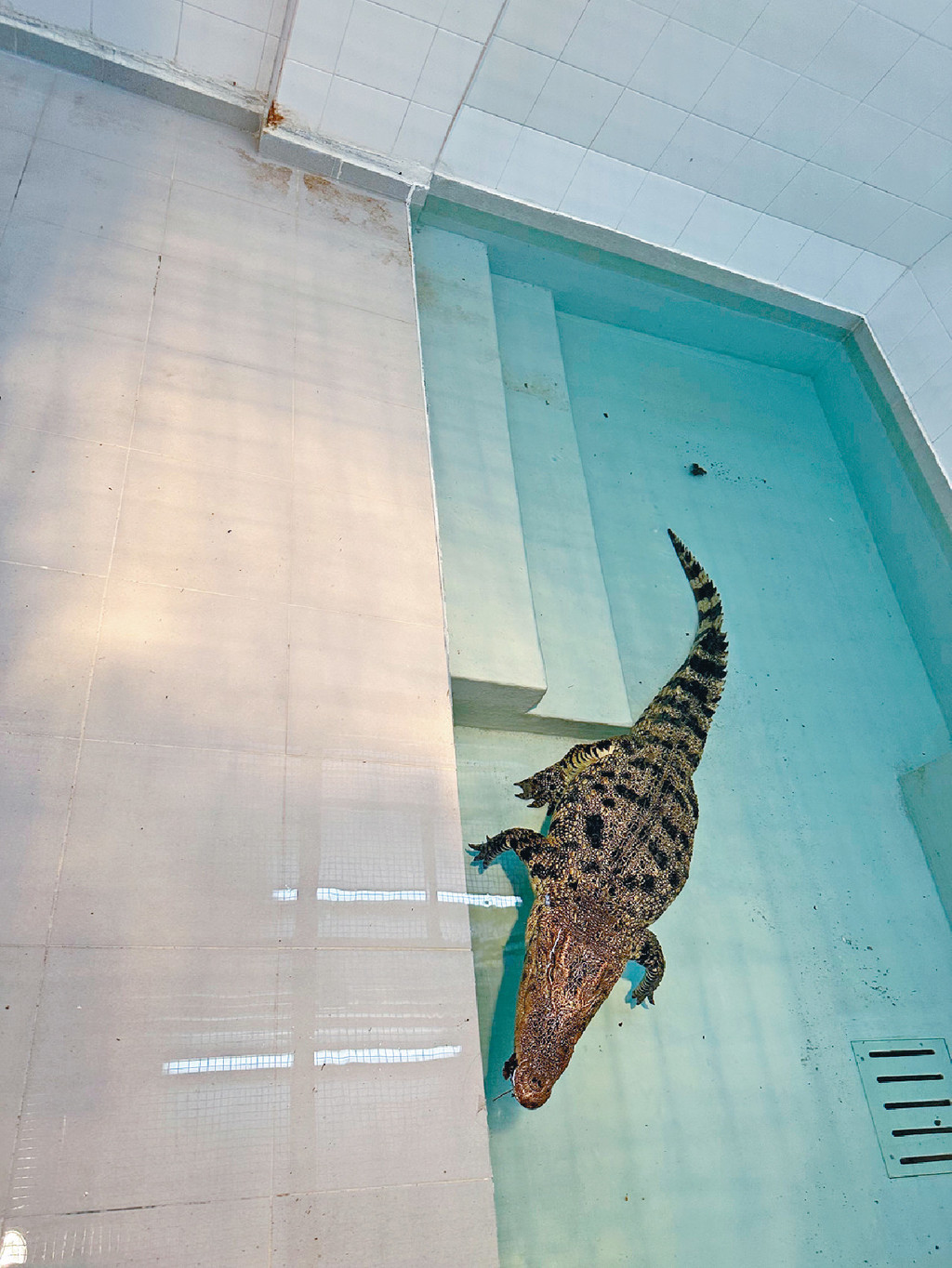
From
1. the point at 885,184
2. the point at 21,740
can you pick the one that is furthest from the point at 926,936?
the point at 885,184

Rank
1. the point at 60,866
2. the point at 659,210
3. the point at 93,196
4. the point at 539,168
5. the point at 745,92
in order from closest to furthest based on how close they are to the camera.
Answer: the point at 60,866 < the point at 93,196 < the point at 745,92 < the point at 539,168 < the point at 659,210

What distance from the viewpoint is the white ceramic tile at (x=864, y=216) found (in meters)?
4.48

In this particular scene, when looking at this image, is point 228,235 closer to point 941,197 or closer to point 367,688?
point 367,688

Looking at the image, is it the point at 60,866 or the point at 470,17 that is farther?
the point at 470,17

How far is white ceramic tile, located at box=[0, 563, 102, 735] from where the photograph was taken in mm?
2021

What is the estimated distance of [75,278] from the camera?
2.85 metres

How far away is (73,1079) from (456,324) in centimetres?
354

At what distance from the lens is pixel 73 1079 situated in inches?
65.4

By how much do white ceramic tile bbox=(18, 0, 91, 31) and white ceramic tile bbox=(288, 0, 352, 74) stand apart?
882 mm

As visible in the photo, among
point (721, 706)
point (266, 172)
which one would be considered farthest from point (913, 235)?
point (266, 172)

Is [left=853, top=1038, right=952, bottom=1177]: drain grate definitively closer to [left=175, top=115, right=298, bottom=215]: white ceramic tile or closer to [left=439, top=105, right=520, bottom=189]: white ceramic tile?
[left=175, top=115, right=298, bottom=215]: white ceramic tile

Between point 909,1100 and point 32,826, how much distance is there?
3.27 metres

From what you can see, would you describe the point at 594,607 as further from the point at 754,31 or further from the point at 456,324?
the point at 754,31

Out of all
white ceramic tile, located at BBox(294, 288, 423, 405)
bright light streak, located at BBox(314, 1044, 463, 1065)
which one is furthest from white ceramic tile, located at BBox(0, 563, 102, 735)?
white ceramic tile, located at BBox(294, 288, 423, 405)
